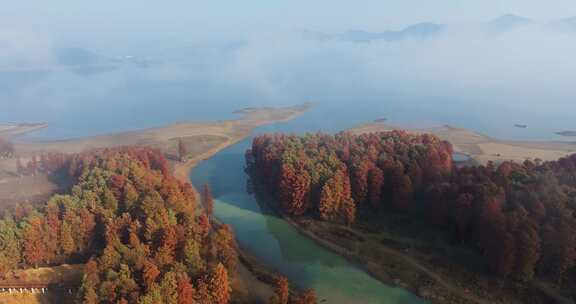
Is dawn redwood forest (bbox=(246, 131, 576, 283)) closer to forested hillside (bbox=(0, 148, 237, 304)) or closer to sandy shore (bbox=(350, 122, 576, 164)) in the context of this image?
forested hillside (bbox=(0, 148, 237, 304))

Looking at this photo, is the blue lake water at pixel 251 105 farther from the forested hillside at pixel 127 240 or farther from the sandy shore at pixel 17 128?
the forested hillside at pixel 127 240

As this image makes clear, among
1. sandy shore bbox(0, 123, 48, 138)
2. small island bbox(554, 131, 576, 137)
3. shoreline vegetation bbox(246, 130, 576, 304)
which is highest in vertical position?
sandy shore bbox(0, 123, 48, 138)

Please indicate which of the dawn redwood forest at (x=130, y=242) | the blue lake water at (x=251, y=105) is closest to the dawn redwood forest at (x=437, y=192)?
the blue lake water at (x=251, y=105)

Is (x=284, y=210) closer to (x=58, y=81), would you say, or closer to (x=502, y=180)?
(x=502, y=180)

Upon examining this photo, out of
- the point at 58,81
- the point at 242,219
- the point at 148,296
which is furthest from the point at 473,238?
the point at 58,81

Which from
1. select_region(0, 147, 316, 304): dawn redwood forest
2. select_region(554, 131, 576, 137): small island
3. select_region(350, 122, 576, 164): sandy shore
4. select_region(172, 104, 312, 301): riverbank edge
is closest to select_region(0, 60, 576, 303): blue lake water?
select_region(172, 104, 312, 301): riverbank edge

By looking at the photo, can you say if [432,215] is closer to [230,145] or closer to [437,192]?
[437,192]

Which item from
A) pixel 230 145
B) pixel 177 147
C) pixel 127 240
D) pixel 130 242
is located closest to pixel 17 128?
pixel 177 147
